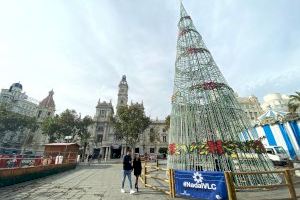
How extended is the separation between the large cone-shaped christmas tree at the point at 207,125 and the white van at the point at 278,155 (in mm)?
12232

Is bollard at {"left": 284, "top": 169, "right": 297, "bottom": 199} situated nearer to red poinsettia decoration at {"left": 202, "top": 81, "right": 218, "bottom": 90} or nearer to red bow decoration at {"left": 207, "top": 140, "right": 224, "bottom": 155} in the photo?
red bow decoration at {"left": 207, "top": 140, "right": 224, "bottom": 155}

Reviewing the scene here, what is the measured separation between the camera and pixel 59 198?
708 centimetres

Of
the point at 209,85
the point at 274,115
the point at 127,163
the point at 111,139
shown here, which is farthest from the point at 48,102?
the point at 274,115

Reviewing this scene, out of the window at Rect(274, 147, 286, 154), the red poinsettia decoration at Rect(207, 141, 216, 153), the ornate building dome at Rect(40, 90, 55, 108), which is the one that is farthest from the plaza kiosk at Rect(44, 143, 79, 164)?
the ornate building dome at Rect(40, 90, 55, 108)

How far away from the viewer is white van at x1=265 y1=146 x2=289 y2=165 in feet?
60.8

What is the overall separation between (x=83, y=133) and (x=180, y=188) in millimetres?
38894

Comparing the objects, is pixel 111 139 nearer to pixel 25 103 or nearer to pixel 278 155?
pixel 25 103

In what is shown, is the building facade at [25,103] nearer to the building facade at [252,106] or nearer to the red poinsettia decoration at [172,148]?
the red poinsettia decoration at [172,148]

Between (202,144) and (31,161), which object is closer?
(202,144)

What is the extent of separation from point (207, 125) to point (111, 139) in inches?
1755

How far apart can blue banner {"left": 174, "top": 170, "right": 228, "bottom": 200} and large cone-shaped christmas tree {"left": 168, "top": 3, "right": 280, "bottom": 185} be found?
2413 millimetres

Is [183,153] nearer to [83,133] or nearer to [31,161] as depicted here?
[31,161]

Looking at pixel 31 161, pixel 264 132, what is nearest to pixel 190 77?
pixel 31 161

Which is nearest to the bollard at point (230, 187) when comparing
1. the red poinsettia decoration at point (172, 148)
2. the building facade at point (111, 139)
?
the red poinsettia decoration at point (172, 148)
